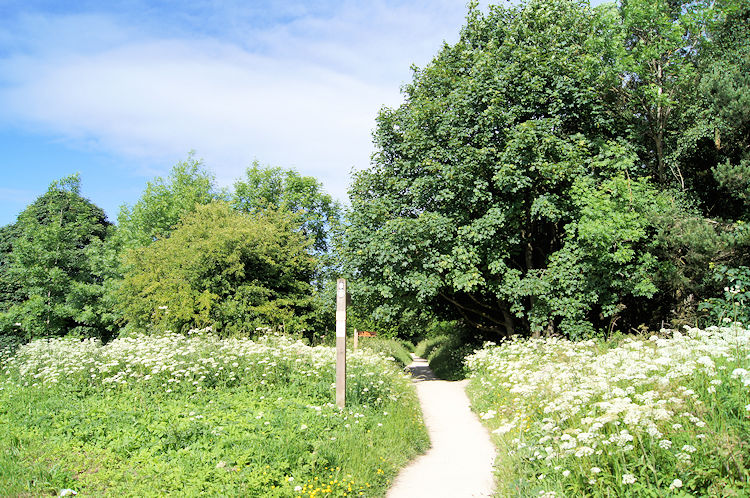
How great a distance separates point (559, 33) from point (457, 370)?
41.0 feet

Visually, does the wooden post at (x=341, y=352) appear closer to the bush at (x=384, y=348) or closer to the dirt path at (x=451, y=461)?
the dirt path at (x=451, y=461)

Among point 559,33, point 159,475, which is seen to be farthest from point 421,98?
point 159,475

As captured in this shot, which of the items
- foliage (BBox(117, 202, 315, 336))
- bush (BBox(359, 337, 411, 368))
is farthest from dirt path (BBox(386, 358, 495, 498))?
foliage (BBox(117, 202, 315, 336))

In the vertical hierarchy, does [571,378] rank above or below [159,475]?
above

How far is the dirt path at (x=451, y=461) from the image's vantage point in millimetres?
5820

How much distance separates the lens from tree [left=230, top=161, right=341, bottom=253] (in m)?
35.7

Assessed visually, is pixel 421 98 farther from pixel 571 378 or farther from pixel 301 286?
pixel 571 378

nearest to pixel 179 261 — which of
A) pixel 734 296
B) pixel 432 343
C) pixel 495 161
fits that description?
pixel 495 161

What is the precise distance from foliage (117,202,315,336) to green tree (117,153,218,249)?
13081 mm

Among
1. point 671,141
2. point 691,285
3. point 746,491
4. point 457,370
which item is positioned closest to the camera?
point 746,491

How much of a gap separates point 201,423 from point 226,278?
45.2 feet

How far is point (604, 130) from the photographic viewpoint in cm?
1664

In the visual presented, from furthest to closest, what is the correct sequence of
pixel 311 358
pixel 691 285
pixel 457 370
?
1. pixel 457 370
2. pixel 691 285
3. pixel 311 358

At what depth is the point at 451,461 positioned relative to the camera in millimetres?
7078
